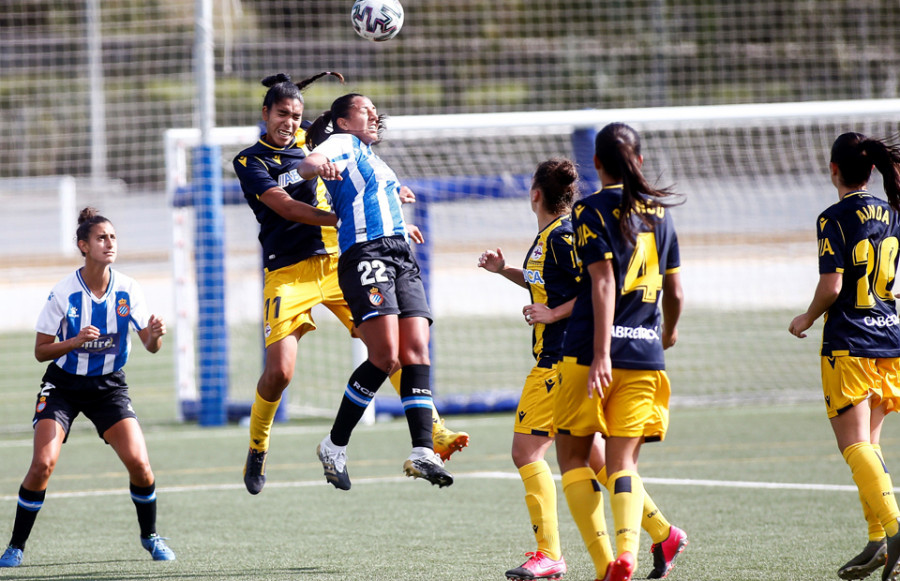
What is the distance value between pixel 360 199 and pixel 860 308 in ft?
8.70

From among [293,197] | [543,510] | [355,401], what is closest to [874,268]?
[543,510]

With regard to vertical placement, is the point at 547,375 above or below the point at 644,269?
below

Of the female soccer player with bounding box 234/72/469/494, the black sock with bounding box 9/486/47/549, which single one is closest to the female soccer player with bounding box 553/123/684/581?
the female soccer player with bounding box 234/72/469/494

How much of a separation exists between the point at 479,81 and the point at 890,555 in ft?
91.9

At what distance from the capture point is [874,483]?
18.5 ft

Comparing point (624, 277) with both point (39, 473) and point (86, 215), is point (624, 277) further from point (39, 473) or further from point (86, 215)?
point (39, 473)

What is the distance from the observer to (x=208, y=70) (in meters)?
12.7

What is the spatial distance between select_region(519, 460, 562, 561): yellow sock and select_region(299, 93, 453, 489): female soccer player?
1.78 feet

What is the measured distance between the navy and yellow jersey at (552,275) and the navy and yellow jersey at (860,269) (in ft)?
4.08

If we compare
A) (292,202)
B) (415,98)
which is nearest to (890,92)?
(415,98)

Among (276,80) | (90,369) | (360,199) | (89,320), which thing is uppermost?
(276,80)

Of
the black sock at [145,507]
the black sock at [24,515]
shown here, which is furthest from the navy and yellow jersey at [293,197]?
the black sock at [24,515]

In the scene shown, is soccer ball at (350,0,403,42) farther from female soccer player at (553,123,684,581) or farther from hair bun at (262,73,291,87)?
female soccer player at (553,123,684,581)

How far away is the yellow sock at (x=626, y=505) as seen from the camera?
4891mm
